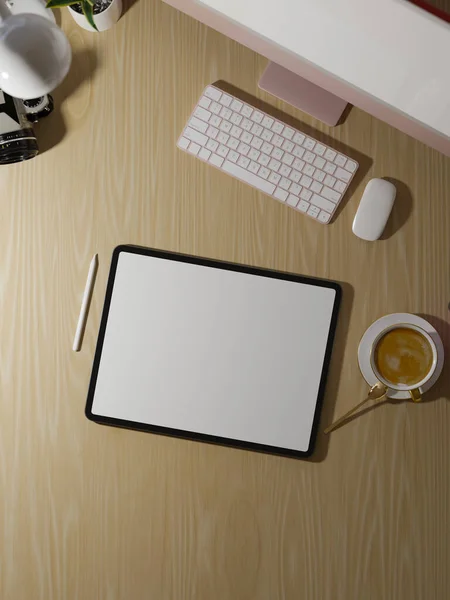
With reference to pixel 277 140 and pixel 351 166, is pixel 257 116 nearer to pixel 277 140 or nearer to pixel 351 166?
pixel 277 140

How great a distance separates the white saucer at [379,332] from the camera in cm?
84

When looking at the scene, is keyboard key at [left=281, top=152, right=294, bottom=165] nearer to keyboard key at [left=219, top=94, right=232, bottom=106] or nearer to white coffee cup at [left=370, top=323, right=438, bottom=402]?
keyboard key at [left=219, top=94, right=232, bottom=106]

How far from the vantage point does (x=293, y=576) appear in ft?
2.77

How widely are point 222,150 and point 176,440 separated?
41 centimetres

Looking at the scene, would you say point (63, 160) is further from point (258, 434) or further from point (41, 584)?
point (41, 584)

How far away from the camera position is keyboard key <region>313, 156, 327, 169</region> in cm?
86

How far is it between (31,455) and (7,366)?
0.13 m

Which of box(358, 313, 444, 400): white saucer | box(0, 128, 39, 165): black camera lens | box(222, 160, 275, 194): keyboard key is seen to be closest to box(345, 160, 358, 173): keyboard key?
box(222, 160, 275, 194): keyboard key

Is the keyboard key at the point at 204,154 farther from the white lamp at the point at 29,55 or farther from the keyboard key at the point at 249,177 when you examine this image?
the white lamp at the point at 29,55

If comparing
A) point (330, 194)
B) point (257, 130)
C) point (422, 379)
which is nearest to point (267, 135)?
point (257, 130)

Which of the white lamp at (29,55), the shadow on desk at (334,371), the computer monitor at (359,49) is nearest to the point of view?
the computer monitor at (359,49)

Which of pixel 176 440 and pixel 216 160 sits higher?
pixel 216 160

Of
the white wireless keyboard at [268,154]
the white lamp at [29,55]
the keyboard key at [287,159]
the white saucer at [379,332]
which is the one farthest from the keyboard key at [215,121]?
the white saucer at [379,332]

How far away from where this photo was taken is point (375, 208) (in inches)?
33.7
